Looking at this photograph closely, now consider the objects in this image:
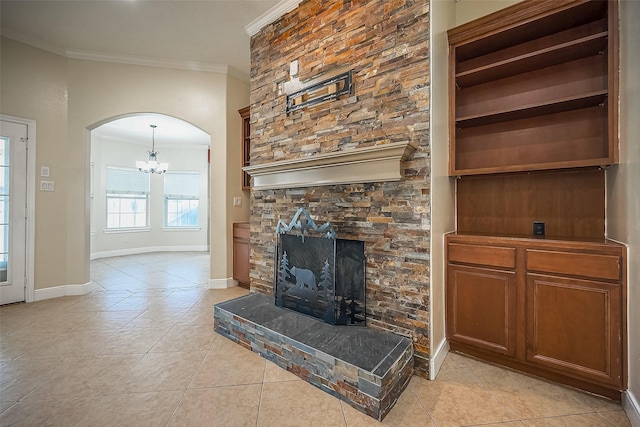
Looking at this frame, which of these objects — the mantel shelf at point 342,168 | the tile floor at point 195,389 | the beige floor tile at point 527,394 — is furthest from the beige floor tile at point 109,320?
the beige floor tile at point 527,394

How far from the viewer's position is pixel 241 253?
3984 mm

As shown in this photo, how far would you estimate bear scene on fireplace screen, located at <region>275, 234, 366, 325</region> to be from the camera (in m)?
2.22

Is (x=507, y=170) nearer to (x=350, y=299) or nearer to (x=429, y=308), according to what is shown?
(x=429, y=308)

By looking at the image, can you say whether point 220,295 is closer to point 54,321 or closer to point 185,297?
point 185,297

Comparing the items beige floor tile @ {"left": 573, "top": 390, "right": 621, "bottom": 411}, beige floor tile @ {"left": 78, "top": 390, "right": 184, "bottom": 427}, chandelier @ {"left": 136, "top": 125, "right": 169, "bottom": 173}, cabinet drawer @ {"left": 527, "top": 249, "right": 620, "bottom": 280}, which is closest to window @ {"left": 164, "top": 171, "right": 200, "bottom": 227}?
chandelier @ {"left": 136, "top": 125, "right": 169, "bottom": 173}

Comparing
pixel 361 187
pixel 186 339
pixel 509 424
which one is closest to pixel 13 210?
pixel 186 339

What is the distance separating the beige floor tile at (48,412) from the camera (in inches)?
59.2

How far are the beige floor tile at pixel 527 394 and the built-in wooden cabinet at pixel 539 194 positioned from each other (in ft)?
0.30

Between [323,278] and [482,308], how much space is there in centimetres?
124

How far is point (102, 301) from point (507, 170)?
466 centimetres

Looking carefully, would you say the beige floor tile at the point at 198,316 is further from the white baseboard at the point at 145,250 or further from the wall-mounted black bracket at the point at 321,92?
the white baseboard at the point at 145,250

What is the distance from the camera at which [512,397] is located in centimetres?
173

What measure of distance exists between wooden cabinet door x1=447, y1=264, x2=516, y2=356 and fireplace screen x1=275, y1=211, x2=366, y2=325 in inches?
29.0

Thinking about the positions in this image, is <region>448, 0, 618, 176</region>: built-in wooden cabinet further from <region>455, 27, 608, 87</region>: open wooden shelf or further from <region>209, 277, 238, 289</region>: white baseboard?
<region>209, 277, 238, 289</region>: white baseboard
